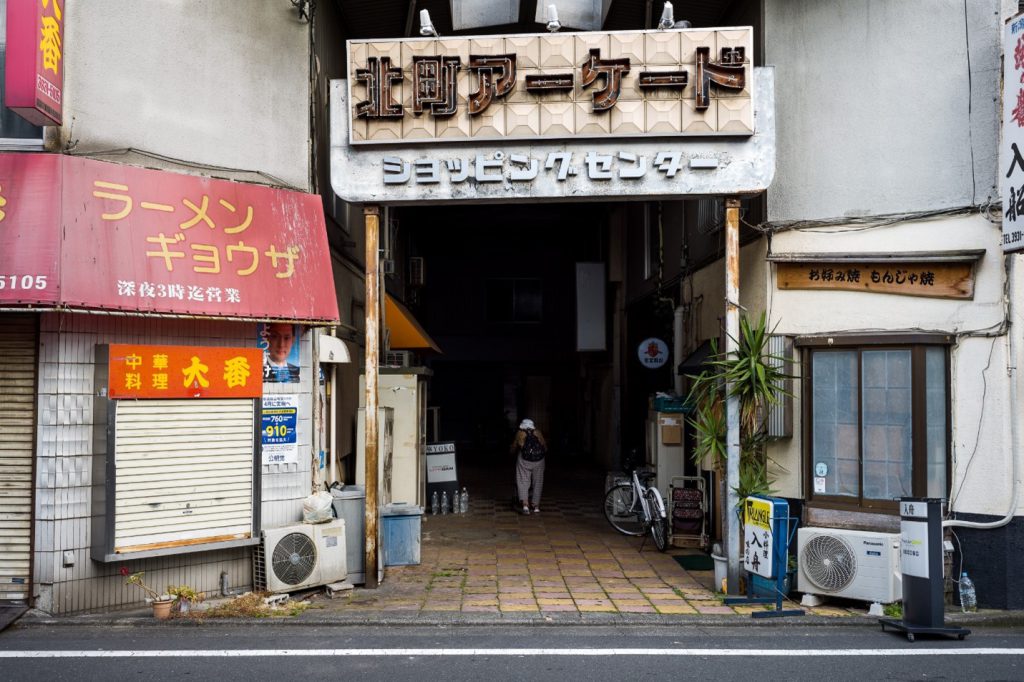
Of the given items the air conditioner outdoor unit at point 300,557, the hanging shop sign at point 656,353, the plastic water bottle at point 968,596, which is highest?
the hanging shop sign at point 656,353

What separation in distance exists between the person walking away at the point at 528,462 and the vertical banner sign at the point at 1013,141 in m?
8.46

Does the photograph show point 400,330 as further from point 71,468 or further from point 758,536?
point 758,536

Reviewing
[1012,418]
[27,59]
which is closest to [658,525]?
[1012,418]

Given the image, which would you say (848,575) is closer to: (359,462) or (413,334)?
(359,462)

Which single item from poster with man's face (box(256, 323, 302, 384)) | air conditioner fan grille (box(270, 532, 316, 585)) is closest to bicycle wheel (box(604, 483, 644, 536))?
air conditioner fan grille (box(270, 532, 316, 585))

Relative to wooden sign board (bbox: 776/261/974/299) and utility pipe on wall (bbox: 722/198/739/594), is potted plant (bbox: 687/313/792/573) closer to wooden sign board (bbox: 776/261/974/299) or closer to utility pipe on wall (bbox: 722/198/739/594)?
utility pipe on wall (bbox: 722/198/739/594)

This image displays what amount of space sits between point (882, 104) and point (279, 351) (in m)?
7.82

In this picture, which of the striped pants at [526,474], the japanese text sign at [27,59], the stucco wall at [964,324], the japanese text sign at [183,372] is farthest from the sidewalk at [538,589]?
the japanese text sign at [27,59]

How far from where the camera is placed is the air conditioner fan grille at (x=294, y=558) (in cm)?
902

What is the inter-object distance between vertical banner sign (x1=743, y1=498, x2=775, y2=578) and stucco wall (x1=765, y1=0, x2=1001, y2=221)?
11.8ft

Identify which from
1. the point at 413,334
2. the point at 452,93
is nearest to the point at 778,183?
the point at 452,93

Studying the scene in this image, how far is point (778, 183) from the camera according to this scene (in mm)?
10000

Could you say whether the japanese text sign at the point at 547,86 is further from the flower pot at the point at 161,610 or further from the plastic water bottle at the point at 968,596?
the plastic water bottle at the point at 968,596

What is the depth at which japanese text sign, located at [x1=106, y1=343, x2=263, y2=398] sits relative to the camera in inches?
336
